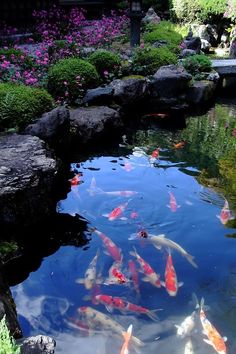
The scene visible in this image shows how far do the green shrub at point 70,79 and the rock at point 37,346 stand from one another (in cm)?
649

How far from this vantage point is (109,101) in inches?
381

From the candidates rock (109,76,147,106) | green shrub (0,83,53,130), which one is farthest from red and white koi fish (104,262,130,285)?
rock (109,76,147,106)

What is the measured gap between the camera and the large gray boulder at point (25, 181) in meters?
5.12

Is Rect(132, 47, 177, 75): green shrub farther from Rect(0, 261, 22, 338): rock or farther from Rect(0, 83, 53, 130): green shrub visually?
Rect(0, 261, 22, 338): rock

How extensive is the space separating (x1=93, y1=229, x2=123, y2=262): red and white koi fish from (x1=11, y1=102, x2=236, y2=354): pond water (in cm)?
1

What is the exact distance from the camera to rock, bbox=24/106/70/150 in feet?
23.1

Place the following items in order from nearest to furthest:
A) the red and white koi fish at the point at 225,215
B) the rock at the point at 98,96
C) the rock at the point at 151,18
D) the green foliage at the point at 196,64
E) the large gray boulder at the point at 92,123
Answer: the red and white koi fish at the point at 225,215 < the large gray boulder at the point at 92,123 < the rock at the point at 98,96 < the green foliage at the point at 196,64 < the rock at the point at 151,18

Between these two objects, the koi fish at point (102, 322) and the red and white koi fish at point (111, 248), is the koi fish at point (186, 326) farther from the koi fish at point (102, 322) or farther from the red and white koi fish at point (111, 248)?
the red and white koi fish at point (111, 248)

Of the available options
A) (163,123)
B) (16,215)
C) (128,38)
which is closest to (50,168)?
(16,215)

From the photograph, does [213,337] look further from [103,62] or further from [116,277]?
[103,62]

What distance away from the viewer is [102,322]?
13.3 ft

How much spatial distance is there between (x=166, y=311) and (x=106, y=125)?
526 cm

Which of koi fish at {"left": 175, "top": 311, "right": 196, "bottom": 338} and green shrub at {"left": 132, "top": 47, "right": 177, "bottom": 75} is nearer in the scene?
koi fish at {"left": 175, "top": 311, "right": 196, "bottom": 338}

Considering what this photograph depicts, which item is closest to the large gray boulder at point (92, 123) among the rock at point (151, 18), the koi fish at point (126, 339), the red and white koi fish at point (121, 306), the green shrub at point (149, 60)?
the green shrub at point (149, 60)
